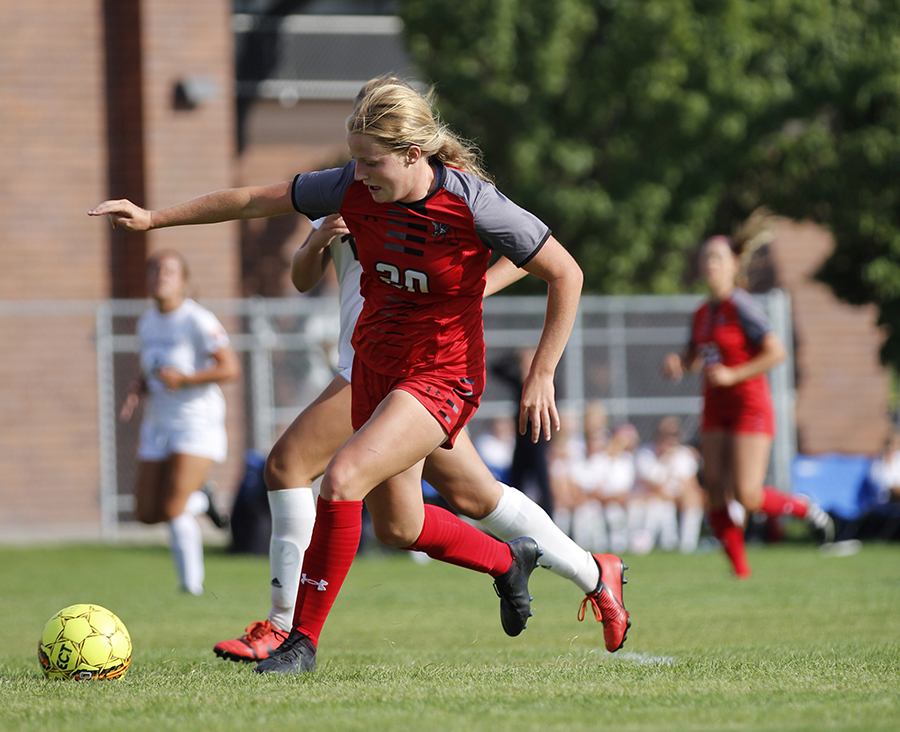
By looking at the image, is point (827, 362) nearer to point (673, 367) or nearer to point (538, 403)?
point (673, 367)

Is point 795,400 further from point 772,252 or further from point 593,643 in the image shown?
point 593,643

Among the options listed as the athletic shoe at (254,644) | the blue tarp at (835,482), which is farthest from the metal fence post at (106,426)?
the athletic shoe at (254,644)

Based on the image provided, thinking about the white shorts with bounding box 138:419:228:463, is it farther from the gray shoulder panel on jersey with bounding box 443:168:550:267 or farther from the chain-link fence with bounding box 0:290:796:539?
the chain-link fence with bounding box 0:290:796:539

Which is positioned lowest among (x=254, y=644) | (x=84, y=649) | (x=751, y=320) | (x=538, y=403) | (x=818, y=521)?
(x=818, y=521)

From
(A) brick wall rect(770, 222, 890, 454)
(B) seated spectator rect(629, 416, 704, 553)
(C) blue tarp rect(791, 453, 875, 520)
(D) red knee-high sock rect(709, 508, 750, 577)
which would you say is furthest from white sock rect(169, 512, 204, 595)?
(A) brick wall rect(770, 222, 890, 454)

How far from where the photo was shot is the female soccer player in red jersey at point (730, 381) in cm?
847

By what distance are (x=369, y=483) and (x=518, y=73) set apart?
12402 millimetres

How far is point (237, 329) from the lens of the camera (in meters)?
16.3

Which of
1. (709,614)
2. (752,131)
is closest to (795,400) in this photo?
(752,131)

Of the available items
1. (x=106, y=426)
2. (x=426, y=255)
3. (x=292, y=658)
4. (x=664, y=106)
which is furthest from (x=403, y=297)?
(x=664, y=106)

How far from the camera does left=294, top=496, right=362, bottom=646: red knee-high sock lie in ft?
14.2

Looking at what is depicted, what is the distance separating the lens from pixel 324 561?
173 inches

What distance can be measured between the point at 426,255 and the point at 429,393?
1.59 ft

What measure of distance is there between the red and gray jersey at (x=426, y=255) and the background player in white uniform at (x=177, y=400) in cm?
373
